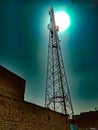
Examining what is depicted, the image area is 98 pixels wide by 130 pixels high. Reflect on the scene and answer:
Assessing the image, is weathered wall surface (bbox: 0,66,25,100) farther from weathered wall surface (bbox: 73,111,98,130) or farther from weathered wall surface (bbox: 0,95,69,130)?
weathered wall surface (bbox: 73,111,98,130)

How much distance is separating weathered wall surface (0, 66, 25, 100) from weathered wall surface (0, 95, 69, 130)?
4801 millimetres

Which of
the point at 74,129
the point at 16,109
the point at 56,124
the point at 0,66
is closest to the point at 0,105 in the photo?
the point at 16,109

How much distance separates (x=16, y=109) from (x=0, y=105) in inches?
41.3

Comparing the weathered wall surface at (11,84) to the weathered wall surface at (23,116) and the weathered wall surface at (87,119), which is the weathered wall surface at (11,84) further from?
the weathered wall surface at (87,119)

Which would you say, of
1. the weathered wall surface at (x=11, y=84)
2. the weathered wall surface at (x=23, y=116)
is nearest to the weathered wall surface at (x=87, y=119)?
the weathered wall surface at (x=11, y=84)

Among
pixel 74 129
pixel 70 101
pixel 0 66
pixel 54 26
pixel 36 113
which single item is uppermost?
pixel 54 26

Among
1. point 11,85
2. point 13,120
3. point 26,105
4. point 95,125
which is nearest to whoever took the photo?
point 13,120

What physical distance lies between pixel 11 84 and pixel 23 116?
703 cm

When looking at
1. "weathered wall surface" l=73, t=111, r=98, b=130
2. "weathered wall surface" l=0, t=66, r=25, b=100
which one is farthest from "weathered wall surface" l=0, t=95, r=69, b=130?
"weathered wall surface" l=73, t=111, r=98, b=130

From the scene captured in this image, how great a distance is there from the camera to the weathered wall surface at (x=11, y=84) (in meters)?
13.0

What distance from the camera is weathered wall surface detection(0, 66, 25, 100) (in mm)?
13008

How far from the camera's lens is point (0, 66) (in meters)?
13.3

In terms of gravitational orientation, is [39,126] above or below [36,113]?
below

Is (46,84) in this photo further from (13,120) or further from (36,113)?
(13,120)
